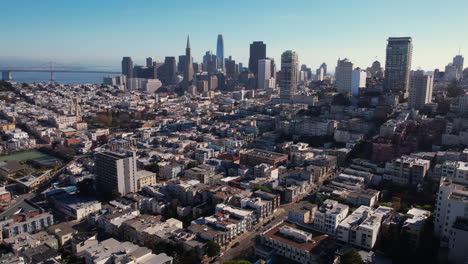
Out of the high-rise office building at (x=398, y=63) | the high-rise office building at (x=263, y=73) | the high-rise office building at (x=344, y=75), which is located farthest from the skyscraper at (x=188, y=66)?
the high-rise office building at (x=398, y=63)

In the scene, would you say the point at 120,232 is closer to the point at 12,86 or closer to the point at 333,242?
the point at 333,242

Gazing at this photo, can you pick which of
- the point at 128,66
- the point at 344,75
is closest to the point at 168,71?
the point at 128,66

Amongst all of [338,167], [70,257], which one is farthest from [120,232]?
[338,167]

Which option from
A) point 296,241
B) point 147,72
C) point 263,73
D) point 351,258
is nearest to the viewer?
point 351,258

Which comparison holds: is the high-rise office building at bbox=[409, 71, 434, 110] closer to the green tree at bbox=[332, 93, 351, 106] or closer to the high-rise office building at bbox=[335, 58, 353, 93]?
the green tree at bbox=[332, 93, 351, 106]

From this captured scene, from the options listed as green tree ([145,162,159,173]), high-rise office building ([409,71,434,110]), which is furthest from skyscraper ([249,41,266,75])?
green tree ([145,162,159,173])

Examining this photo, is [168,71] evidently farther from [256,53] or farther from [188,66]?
[256,53]

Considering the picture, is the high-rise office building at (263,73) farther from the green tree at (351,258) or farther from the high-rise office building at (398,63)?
the green tree at (351,258)
